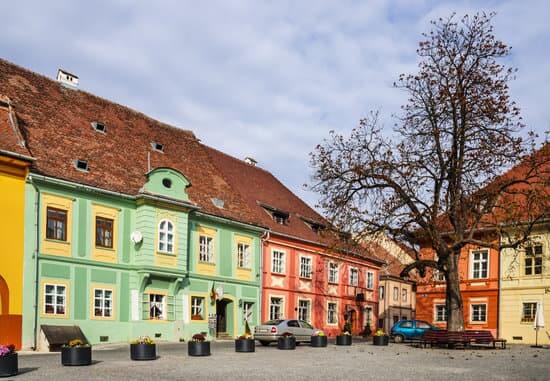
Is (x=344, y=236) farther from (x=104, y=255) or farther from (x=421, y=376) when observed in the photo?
(x=421, y=376)

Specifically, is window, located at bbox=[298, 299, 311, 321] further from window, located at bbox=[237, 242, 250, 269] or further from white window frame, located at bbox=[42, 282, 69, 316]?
white window frame, located at bbox=[42, 282, 69, 316]

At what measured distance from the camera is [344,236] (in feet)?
92.4

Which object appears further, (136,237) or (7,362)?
(136,237)

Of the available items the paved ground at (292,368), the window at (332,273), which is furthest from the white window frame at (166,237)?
the window at (332,273)

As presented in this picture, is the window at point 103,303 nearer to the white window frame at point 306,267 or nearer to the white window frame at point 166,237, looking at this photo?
the white window frame at point 166,237

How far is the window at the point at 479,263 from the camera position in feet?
123

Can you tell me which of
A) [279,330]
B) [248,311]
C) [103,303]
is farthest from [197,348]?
[248,311]

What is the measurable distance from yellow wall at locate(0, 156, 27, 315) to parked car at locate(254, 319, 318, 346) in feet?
33.1

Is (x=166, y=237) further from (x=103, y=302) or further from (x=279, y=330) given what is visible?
(x=279, y=330)

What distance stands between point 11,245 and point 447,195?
17337 mm

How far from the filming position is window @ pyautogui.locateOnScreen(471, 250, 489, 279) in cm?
3756

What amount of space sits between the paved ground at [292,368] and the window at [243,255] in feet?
42.0

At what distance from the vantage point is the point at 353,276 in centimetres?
4331

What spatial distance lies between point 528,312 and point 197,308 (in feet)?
59.8
